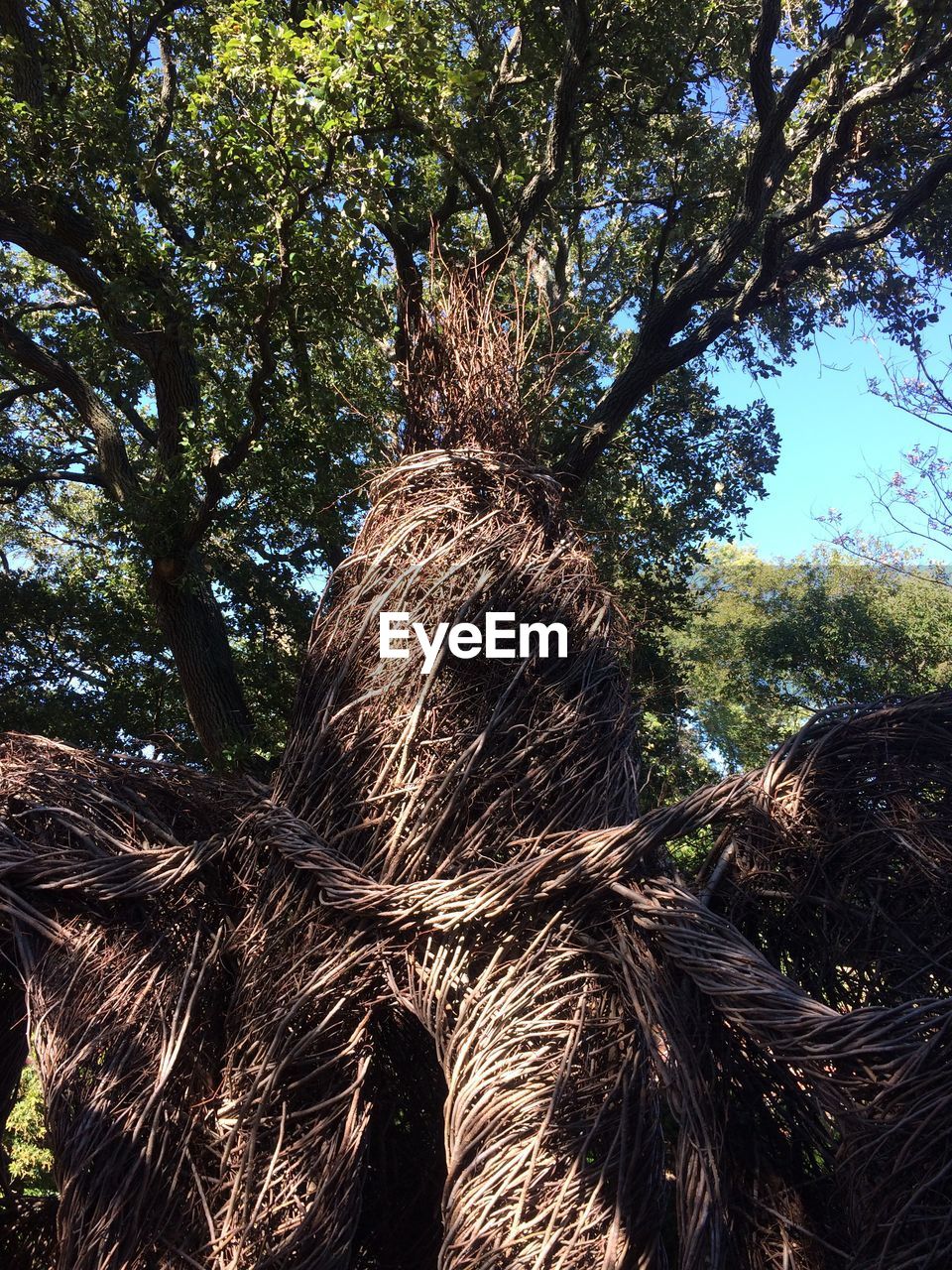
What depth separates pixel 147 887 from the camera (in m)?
3.04

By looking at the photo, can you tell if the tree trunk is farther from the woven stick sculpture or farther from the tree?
the woven stick sculpture

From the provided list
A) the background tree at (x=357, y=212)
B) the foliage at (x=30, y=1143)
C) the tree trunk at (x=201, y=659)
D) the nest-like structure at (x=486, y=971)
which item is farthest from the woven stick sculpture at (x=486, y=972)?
the foliage at (x=30, y=1143)

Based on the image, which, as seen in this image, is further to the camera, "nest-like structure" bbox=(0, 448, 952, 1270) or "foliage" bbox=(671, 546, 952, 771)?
"foliage" bbox=(671, 546, 952, 771)

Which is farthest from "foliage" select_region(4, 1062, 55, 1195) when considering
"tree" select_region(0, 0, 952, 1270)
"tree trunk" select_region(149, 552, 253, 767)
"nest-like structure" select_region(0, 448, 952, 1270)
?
"nest-like structure" select_region(0, 448, 952, 1270)

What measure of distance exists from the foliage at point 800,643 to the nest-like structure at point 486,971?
45.8 feet

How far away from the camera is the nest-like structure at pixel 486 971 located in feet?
7.70

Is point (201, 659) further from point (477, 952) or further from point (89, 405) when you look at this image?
point (477, 952)

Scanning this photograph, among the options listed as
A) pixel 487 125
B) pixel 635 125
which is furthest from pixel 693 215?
pixel 487 125

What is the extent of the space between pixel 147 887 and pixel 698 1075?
5.73 ft

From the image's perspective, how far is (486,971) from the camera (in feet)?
8.79

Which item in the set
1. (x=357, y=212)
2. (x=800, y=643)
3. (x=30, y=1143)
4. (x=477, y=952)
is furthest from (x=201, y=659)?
(x=800, y=643)

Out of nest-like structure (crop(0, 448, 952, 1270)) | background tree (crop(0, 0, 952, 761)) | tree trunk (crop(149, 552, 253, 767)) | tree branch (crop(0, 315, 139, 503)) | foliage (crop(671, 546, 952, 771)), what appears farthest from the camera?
foliage (crop(671, 546, 952, 771))

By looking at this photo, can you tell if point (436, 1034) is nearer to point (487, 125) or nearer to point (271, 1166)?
point (271, 1166)

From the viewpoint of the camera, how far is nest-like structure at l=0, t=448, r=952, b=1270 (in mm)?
2346
